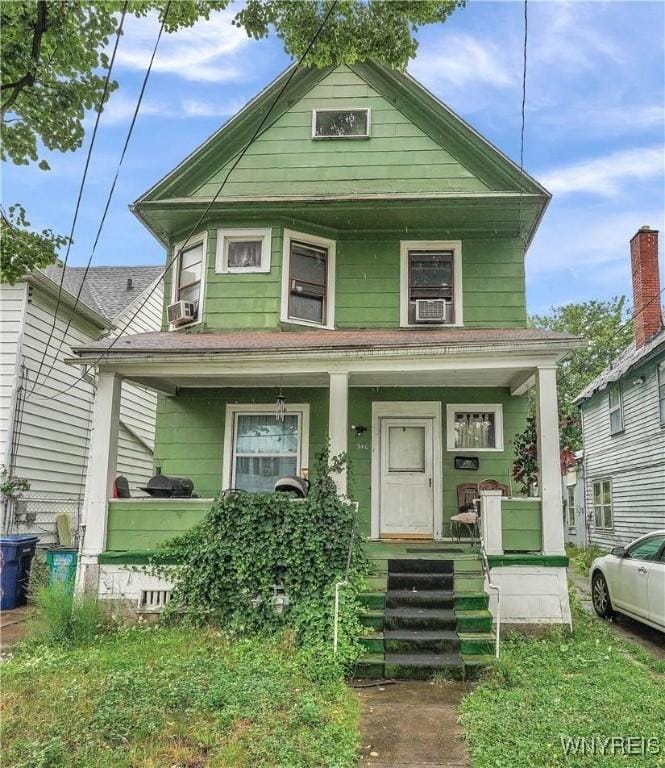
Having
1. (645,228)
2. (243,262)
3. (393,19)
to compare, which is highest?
(645,228)

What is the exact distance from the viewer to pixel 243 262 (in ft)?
31.8

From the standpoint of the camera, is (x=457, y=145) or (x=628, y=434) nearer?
(x=457, y=145)

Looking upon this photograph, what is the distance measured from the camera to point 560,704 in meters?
4.65

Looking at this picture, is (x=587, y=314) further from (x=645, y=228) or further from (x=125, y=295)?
(x=125, y=295)

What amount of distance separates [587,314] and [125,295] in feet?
79.9

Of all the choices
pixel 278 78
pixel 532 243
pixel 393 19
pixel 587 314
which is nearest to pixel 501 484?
pixel 532 243

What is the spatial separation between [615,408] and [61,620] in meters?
14.8

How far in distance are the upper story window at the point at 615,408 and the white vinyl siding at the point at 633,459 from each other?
0.71 feet

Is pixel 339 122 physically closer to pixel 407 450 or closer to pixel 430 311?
pixel 430 311

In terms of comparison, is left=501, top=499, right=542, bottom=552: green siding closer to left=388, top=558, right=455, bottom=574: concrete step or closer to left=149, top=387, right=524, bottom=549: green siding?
left=388, top=558, right=455, bottom=574: concrete step

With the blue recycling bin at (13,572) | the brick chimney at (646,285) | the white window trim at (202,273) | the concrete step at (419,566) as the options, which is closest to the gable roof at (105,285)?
the white window trim at (202,273)

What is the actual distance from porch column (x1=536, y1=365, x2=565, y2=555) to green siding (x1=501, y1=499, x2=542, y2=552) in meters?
0.09

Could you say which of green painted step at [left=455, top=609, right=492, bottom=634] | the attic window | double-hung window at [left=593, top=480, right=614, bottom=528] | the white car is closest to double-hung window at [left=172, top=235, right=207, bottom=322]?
the attic window

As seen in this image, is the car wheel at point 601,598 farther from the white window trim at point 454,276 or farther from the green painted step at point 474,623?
the white window trim at point 454,276
